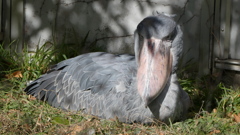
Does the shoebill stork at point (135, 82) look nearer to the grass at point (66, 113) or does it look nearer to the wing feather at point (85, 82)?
the wing feather at point (85, 82)

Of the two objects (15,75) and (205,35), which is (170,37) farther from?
(15,75)

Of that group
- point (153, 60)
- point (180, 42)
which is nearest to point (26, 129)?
point (153, 60)

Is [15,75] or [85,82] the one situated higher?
[85,82]

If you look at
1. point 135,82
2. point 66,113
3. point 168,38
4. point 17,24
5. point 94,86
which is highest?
point 168,38

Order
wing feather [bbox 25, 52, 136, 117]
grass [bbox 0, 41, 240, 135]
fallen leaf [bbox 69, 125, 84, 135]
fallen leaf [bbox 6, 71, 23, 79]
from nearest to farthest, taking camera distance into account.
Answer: fallen leaf [bbox 69, 125, 84, 135]
grass [bbox 0, 41, 240, 135]
wing feather [bbox 25, 52, 136, 117]
fallen leaf [bbox 6, 71, 23, 79]

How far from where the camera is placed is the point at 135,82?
3.90 m

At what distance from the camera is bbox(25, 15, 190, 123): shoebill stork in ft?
12.0

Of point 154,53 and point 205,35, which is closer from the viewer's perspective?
point 154,53

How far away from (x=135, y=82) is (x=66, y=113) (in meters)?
0.81

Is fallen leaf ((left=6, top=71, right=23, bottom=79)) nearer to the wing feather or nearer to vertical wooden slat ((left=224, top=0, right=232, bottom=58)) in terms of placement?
the wing feather

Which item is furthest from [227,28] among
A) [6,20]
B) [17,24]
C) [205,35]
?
[6,20]

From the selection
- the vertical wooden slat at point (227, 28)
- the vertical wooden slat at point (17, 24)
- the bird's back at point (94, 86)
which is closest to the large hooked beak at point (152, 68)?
the bird's back at point (94, 86)

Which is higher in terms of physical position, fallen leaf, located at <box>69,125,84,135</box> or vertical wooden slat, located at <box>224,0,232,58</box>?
vertical wooden slat, located at <box>224,0,232,58</box>

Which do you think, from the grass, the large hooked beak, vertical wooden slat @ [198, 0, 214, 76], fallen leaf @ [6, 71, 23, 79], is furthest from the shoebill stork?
vertical wooden slat @ [198, 0, 214, 76]
